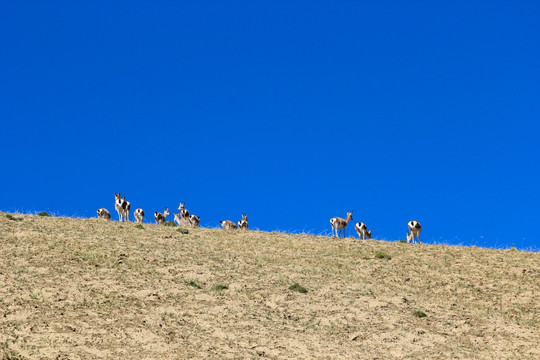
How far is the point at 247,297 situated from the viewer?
33156mm

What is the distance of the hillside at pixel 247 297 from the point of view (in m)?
27.3

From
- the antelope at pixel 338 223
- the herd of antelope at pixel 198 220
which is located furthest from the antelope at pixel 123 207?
the antelope at pixel 338 223

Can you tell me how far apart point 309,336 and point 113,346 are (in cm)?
897

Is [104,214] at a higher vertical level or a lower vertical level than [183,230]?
higher

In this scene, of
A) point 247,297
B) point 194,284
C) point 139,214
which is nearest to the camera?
point 247,297

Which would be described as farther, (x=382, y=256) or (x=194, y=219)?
(x=194, y=219)

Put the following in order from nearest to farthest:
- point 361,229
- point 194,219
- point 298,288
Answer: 1. point 298,288
2. point 361,229
3. point 194,219

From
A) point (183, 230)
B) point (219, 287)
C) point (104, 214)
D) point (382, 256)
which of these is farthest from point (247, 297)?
point (104, 214)

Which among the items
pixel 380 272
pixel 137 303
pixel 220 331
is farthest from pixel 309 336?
pixel 380 272

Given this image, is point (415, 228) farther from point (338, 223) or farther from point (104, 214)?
point (104, 214)

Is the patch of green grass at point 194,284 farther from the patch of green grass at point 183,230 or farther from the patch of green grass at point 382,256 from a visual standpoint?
the patch of green grass at point 382,256

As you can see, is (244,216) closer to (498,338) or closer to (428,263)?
(428,263)

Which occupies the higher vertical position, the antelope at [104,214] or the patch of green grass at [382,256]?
the antelope at [104,214]

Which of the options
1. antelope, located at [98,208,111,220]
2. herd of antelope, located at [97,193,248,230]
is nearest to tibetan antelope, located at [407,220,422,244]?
herd of antelope, located at [97,193,248,230]
